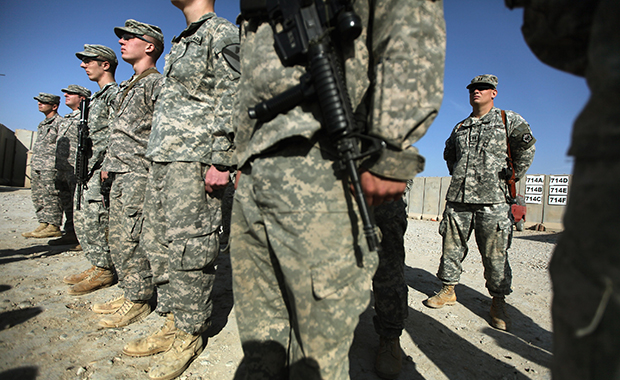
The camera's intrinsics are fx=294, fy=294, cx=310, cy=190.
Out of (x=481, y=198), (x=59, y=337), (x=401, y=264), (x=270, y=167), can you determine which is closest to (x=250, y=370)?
(x=270, y=167)

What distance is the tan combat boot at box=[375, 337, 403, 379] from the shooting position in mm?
1978

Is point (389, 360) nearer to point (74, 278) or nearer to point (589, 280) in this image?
point (589, 280)

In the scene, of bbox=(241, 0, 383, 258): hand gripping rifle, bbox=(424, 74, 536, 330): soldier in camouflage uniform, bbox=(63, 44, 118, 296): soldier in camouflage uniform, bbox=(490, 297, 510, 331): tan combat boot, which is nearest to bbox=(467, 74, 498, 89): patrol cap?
A: bbox=(424, 74, 536, 330): soldier in camouflage uniform

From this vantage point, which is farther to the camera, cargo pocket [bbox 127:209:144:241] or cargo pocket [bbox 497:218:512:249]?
cargo pocket [bbox 497:218:512:249]

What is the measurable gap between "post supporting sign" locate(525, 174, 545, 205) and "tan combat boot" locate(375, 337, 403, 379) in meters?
12.7

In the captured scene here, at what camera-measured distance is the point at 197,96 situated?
219cm

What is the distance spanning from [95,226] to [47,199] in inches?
148

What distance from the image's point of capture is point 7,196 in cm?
1012

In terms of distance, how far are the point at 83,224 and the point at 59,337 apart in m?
1.77

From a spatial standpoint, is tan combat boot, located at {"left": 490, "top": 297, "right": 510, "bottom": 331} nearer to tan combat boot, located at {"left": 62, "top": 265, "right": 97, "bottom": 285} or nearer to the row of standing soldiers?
the row of standing soldiers

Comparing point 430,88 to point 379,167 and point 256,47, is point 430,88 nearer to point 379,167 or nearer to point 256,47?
point 379,167

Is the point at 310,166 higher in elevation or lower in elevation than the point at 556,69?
lower

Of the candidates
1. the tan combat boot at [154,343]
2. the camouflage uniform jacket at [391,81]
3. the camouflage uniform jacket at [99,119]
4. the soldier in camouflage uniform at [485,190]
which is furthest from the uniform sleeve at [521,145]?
the camouflage uniform jacket at [99,119]

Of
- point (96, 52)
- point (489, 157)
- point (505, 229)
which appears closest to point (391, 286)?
point (505, 229)
